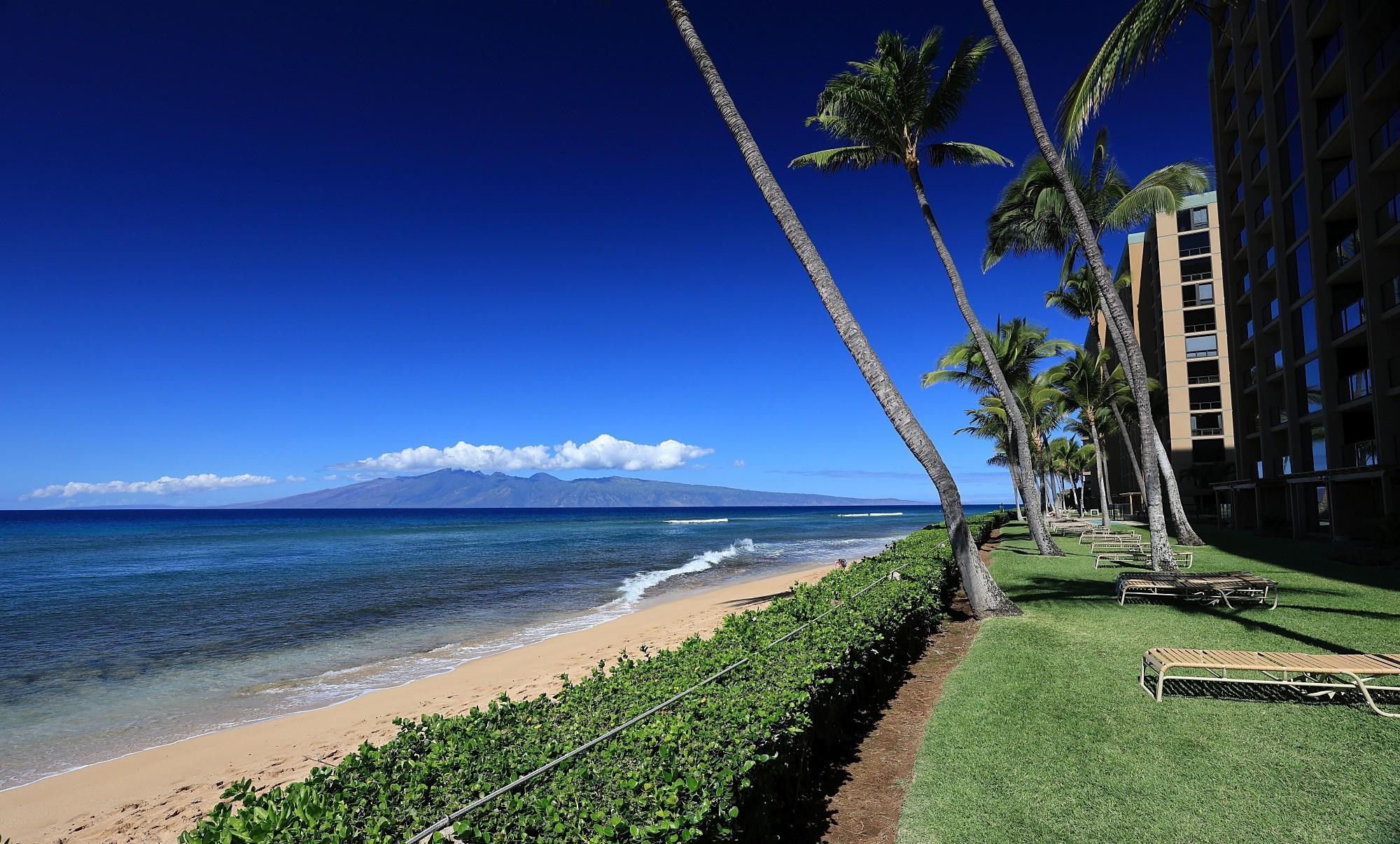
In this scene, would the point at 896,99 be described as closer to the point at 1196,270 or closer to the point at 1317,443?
the point at 1317,443

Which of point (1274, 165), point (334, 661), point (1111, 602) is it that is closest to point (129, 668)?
point (334, 661)

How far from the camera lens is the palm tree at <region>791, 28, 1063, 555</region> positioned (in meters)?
15.2

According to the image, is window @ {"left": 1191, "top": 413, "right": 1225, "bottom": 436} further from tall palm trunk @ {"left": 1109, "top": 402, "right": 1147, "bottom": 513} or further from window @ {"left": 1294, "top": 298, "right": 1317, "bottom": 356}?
window @ {"left": 1294, "top": 298, "right": 1317, "bottom": 356}

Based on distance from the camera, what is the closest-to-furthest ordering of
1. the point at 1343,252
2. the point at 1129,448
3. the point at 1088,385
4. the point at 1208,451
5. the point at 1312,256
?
the point at 1343,252 → the point at 1312,256 → the point at 1129,448 → the point at 1088,385 → the point at 1208,451

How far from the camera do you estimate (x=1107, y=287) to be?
1362 cm

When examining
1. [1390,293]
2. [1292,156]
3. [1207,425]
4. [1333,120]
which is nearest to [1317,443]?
[1390,293]

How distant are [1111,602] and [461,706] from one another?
33.9ft

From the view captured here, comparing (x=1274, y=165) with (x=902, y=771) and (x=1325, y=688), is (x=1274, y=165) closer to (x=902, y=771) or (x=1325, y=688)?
(x=1325, y=688)

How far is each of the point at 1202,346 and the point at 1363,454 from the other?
23.5 metres

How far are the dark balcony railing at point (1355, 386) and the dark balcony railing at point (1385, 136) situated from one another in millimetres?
5791

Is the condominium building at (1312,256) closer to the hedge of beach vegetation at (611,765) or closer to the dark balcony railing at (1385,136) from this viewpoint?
the dark balcony railing at (1385,136)

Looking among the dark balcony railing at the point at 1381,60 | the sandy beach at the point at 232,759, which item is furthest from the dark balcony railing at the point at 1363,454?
the sandy beach at the point at 232,759

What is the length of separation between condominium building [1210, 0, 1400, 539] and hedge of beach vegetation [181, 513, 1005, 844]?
62.4 ft

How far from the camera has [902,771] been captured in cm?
537
